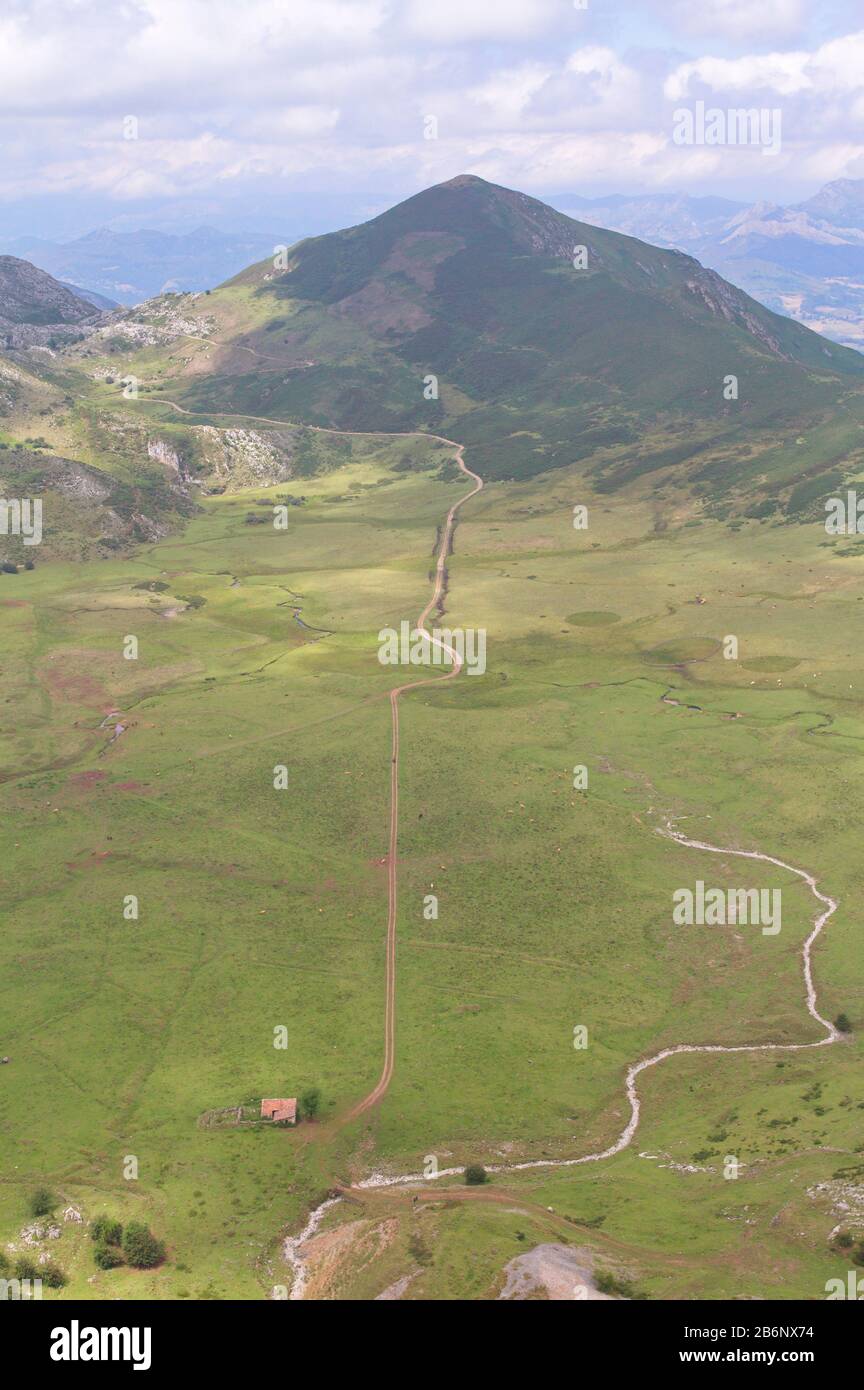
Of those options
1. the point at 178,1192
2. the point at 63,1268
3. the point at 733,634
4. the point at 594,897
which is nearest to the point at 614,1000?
the point at 594,897

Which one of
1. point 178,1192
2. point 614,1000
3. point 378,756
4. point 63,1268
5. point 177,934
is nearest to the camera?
point 63,1268

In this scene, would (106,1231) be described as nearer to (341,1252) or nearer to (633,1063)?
(341,1252)

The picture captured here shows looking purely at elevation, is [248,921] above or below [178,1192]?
above

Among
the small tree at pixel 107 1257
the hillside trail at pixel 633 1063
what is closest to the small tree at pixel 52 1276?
the small tree at pixel 107 1257

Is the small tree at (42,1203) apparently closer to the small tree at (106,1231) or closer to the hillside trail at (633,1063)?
the small tree at (106,1231)

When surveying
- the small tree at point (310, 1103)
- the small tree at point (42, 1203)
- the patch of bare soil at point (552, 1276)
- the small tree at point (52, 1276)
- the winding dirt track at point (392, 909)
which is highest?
the winding dirt track at point (392, 909)

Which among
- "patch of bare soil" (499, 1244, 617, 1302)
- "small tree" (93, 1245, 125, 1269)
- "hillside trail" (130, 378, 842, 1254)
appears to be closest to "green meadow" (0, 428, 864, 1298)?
"small tree" (93, 1245, 125, 1269)

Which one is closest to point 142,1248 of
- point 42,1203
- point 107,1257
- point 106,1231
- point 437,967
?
point 107,1257

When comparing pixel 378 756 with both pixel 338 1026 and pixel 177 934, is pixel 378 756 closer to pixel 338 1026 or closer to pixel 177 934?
pixel 177 934
